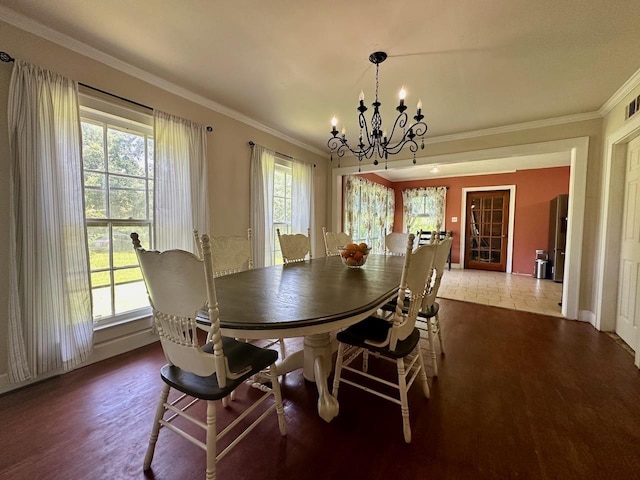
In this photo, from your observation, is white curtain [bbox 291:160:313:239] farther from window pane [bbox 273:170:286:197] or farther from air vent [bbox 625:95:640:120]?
air vent [bbox 625:95:640:120]

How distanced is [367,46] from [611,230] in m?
3.26

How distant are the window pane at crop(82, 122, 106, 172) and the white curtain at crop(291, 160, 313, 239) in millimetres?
2361

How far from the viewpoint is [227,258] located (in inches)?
87.0

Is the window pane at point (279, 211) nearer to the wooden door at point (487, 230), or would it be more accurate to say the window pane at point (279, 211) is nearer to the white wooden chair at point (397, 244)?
the white wooden chair at point (397, 244)

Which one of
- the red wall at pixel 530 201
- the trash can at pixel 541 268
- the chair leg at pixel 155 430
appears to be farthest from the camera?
the red wall at pixel 530 201

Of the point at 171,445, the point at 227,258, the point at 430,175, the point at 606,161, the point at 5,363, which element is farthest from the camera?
the point at 430,175

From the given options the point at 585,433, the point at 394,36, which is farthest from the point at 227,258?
the point at 585,433

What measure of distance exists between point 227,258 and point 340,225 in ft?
10.3

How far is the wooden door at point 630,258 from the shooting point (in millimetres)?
2572

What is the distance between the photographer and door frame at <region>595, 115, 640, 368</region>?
2902mm

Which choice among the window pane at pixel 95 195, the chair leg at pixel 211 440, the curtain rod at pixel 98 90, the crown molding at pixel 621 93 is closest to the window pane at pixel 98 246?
the window pane at pixel 95 195

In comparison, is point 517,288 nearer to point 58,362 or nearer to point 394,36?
point 394,36

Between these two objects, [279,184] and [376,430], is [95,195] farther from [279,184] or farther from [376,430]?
[376,430]

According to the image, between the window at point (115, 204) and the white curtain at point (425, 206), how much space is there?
6098 mm
